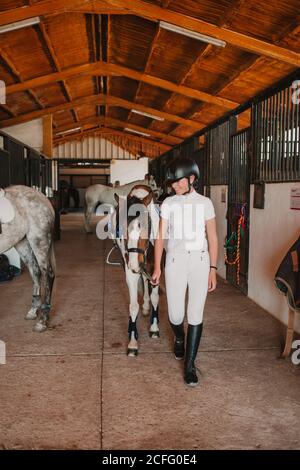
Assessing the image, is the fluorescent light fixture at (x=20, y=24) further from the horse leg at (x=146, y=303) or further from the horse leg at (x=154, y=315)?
the horse leg at (x=154, y=315)

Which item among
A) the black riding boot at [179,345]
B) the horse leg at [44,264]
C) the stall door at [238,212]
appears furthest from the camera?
the stall door at [238,212]

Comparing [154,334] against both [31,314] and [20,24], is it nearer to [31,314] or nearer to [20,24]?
[31,314]

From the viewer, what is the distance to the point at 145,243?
2869 millimetres

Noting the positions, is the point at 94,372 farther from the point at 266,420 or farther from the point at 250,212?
the point at 250,212

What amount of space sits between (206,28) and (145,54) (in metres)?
2.81

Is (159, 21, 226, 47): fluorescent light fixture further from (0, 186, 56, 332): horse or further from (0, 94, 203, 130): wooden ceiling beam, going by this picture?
(0, 94, 203, 130): wooden ceiling beam

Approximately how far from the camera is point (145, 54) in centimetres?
961

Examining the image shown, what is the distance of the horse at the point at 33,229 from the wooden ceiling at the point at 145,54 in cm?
447

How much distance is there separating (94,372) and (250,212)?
2.60 m

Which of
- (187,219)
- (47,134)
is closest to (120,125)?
(47,134)

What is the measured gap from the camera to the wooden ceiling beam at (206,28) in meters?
6.92

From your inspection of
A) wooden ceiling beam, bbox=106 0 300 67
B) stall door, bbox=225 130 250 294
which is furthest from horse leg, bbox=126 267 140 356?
wooden ceiling beam, bbox=106 0 300 67

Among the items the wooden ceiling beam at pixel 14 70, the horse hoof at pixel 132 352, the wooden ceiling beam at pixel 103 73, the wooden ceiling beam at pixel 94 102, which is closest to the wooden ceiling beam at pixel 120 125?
the wooden ceiling beam at pixel 94 102
